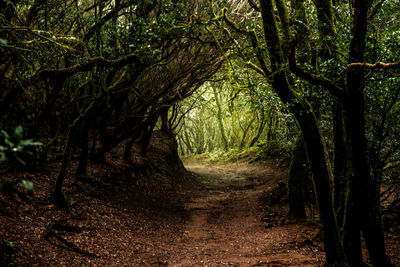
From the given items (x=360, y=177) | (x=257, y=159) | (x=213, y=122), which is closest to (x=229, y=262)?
(x=360, y=177)

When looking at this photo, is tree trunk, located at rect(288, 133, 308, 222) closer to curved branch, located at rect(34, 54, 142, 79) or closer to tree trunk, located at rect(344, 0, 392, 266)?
tree trunk, located at rect(344, 0, 392, 266)

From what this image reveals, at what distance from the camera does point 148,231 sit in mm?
9039

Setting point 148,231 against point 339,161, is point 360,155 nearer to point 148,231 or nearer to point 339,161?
point 339,161

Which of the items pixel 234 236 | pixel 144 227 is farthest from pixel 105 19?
pixel 234 236

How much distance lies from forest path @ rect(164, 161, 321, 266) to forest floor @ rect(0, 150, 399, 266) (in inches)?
0.9

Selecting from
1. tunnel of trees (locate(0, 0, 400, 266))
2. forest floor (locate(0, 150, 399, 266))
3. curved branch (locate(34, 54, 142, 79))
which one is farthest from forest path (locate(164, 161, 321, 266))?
curved branch (locate(34, 54, 142, 79))

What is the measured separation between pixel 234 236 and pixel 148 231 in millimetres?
2739

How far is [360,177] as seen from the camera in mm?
4957

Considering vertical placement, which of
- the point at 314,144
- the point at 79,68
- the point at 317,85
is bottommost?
the point at 314,144

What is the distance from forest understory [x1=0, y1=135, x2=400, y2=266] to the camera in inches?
234

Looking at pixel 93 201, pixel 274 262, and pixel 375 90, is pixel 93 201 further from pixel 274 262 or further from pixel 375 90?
pixel 375 90

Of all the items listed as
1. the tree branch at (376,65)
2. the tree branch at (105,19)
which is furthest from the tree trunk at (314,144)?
the tree branch at (105,19)

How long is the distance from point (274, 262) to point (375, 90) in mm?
3981

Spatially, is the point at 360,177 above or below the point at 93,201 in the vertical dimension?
above
